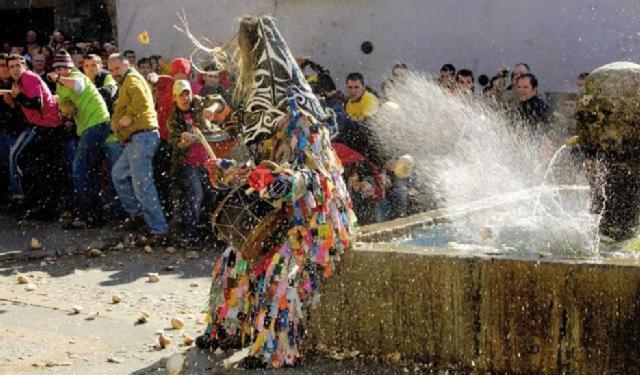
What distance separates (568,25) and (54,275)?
20.2ft

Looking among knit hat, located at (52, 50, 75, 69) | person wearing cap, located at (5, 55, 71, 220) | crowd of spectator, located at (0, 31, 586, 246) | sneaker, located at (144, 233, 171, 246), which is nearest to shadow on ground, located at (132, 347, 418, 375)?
crowd of spectator, located at (0, 31, 586, 246)

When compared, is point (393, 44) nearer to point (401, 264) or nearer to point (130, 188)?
point (130, 188)

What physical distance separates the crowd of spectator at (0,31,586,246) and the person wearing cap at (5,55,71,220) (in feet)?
0.05

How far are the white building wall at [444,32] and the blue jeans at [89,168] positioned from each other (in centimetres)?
257

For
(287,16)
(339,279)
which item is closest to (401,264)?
(339,279)

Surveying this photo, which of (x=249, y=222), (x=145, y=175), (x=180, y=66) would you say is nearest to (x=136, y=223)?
(x=145, y=175)

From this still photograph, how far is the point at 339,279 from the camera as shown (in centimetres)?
550

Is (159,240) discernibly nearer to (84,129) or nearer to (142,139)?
(142,139)

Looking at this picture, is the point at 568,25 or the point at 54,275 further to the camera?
the point at 568,25

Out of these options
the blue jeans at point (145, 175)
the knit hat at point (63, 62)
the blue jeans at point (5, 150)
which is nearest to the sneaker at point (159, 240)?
the blue jeans at point (145, 175)

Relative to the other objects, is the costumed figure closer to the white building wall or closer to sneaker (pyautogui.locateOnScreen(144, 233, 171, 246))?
sneaker (pyautogui.locateOnScreen(144, 233, 171, 246))

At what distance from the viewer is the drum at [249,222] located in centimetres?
551

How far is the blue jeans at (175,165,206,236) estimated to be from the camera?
9805mm

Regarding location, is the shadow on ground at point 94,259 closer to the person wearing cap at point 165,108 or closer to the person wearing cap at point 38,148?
the person wearing cap at point 165,108
